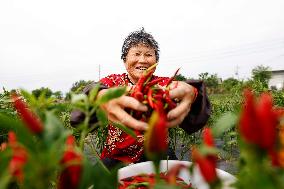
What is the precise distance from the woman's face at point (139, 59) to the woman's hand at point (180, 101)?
1.06 meters

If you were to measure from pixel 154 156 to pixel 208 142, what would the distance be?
0.24 feet

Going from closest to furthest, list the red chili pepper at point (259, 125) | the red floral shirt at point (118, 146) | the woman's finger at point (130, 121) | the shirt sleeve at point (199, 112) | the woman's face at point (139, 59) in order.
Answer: the red chili pepper at point (259, 125) → the woman's finger at point (130, 121) → the shirt sleeve at point (199, 112) → the red floral shirt at point (118, 146) → the woman's face at point (139, 59)

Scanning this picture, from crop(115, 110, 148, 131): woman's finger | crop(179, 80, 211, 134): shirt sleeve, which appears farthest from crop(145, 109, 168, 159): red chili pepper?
crop(179, 80, 211, 134): shirt sleeve

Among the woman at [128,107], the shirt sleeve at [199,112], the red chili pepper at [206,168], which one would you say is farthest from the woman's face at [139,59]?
the red chili pepper at [206,168]

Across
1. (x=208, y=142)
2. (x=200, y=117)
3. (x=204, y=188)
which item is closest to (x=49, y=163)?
(x=208, y=142)

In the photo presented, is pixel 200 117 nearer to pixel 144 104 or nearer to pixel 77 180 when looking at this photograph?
pixel 144 104

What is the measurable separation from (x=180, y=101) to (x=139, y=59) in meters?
1.12

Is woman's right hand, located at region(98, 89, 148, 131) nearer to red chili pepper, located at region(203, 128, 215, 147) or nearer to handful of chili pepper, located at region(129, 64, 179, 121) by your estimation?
handful of chili pepper, located at region(129, 64, 179, 121)

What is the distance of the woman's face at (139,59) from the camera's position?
206 centimetres

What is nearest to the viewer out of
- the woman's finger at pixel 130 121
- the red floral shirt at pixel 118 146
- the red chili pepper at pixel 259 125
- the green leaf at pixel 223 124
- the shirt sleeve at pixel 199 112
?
the red chili pepper at pixel 259 125

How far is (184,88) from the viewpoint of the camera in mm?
975

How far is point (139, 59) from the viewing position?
2.07 metres

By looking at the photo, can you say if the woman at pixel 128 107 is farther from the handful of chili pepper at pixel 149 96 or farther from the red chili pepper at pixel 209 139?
the red chili pepper at pixel 209 139

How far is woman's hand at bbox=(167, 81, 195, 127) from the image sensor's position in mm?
851
